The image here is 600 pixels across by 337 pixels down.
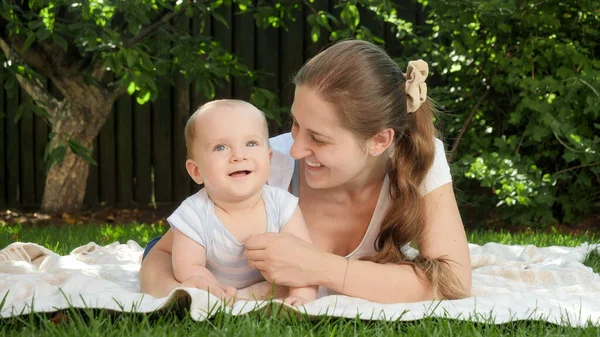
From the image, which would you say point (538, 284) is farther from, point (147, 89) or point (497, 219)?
point (497, 219)

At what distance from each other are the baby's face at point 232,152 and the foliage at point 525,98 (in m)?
2.88

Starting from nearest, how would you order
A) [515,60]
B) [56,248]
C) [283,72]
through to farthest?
1. [56,248]
2. [515,60]
3. [283,72]

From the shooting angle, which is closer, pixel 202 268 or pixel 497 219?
pixel 202 268

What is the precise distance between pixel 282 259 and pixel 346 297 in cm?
22

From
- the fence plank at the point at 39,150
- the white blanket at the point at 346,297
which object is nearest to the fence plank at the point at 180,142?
the fence plank at the point at 39,150

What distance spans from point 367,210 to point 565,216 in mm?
3057

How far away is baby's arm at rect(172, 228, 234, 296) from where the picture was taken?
2449mm

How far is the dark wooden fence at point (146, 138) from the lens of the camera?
6.66m

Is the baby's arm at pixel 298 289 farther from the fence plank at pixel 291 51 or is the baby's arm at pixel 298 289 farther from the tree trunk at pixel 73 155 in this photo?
the fence plank at pixel 291 51

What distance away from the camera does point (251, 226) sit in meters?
2.53

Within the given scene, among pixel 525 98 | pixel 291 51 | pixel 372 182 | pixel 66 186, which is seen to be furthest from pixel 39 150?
pixel 372 182

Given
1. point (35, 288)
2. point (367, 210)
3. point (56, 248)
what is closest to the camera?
point (35, 288)

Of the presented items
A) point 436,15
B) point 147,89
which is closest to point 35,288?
point 147,89

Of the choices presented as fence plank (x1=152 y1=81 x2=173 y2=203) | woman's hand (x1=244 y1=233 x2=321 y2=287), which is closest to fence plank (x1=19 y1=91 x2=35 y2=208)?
fence plank (x1=152 y1=81 x2=173 y2=203)
